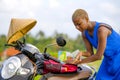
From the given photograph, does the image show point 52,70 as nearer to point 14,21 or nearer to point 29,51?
point 29,51

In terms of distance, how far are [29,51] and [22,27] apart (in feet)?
0.83

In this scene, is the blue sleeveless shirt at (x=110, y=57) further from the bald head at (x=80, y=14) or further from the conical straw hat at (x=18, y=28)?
the conical straw hat at (x=18, y=28)

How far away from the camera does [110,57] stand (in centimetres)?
487

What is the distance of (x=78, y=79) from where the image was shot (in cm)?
465

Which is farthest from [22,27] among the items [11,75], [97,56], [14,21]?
[97,56]

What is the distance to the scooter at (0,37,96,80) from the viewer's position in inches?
173

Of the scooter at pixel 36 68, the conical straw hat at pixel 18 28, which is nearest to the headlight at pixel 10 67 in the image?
the scooter at pixel 36 68

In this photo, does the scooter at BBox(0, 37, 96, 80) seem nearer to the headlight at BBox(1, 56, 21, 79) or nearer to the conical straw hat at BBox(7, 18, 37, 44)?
the headlight at BBox(1, 56, 21, 79)

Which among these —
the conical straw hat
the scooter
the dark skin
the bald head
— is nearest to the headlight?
the scooter

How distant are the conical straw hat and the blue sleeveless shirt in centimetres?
69

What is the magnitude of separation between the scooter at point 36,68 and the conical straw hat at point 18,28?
5.8 inches

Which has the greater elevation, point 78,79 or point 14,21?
point 14,21

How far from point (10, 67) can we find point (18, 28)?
0.40m

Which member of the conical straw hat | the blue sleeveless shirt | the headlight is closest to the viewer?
the headlight
